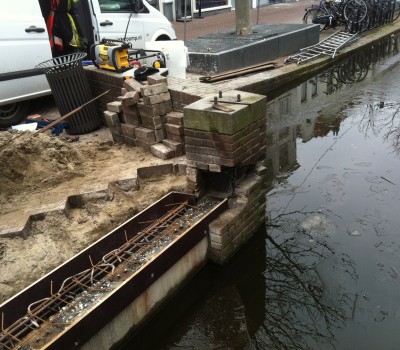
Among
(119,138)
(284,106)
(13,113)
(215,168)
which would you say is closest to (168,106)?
(119,138)

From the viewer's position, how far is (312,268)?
14.1 feet

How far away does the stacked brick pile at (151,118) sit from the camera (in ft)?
16.0

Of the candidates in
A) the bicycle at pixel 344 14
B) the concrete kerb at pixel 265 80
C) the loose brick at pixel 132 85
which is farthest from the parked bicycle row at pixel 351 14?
the loose brick at pixel 132 85

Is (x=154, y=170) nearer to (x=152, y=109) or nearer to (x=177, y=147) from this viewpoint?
(x=177, y=147)

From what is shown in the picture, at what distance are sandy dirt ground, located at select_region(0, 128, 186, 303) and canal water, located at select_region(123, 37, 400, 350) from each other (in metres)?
1.04

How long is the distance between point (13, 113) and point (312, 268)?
5337 millimetres

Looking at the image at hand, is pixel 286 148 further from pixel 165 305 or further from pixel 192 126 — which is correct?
pixel 165 305

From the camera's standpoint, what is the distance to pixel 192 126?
13.7 feet

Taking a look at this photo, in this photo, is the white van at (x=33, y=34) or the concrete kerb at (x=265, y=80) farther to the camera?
the white van at (x=33, y=34)

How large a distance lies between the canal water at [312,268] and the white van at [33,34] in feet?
12.4

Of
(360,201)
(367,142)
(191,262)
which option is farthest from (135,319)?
(367,142)

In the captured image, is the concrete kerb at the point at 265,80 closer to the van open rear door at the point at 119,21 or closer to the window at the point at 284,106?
the window at the point at 284,106

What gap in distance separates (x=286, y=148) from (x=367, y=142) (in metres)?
1.39

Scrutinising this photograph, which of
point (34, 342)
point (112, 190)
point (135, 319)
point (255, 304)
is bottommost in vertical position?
point (255, 304)
